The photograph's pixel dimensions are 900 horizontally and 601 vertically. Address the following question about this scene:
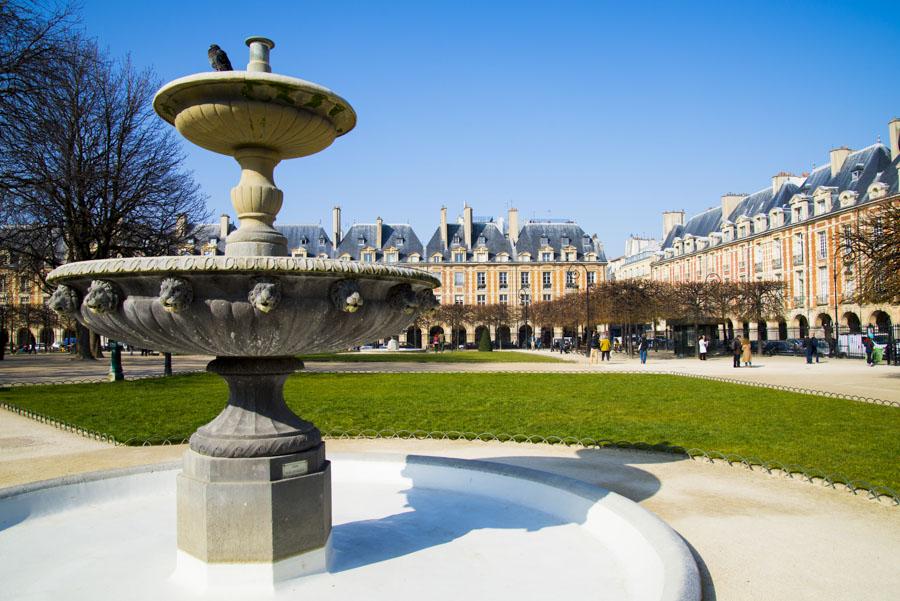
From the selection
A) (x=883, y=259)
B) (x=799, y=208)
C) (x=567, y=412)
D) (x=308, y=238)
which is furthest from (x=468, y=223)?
(x=567, y=412)

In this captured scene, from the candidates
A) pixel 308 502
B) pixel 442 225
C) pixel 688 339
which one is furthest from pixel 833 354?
pixel 442 225

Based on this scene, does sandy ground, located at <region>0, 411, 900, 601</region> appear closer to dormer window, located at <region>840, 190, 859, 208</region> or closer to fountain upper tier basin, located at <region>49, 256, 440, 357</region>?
fountain upper tier basin, located at <region>49, 256, 440, 357</region>

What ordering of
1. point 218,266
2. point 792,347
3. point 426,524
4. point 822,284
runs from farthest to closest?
point 822,284
point 792,347
point 426,524
point 218,266

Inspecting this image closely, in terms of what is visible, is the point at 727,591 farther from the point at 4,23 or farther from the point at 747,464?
the point at 4,23

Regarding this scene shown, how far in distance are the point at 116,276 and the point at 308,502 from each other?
5.37 ft

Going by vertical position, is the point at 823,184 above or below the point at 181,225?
above

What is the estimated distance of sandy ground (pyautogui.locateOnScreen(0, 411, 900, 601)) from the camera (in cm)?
364

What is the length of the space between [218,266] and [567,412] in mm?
9229

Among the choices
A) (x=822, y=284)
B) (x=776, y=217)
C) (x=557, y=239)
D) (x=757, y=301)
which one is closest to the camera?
(x=757, y=301)

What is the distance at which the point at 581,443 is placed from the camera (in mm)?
8195

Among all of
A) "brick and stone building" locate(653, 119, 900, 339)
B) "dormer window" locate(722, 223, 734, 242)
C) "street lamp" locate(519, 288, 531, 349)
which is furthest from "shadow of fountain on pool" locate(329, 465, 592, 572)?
"dormer window" locate(722, 223, 734, 242)

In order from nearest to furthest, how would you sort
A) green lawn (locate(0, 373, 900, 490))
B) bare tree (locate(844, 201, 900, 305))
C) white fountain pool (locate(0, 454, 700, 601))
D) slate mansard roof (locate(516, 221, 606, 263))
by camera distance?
white fountain pool (locate(0, 454, 700, 601))
green lawn (locate(0, 373, 900, 490))
bare tree (locate(844, 201, 900, 305))
slate mansard roof (locate(516, 221, 606, 263))

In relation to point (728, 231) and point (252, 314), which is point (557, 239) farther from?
point (252, 314)

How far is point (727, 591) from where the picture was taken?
137 inches
